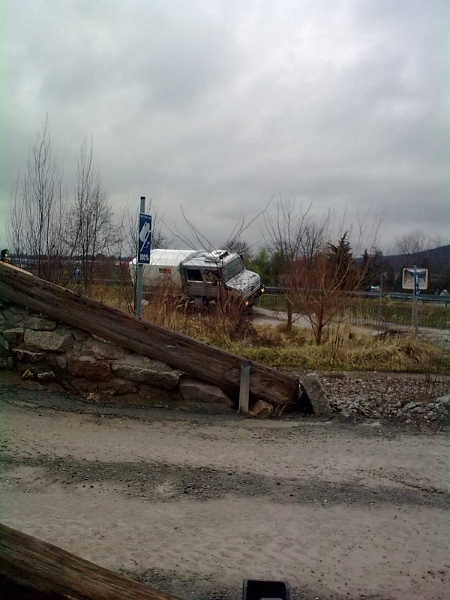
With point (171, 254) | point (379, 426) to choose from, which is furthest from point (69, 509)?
point (171, 254)

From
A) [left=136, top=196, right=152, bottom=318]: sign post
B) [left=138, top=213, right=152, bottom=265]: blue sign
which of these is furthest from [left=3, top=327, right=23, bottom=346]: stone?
[left=138, top=213, right=152, bottom=265]: blue sign

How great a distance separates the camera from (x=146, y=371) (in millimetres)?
6891

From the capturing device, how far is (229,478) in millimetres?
4754

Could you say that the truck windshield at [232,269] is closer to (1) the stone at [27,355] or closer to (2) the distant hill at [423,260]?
(1) the stone at [27,355]

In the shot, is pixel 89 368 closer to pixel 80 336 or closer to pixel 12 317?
pixel 80 336

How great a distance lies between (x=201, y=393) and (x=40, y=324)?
6.73 feet

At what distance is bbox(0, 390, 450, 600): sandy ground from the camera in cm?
337

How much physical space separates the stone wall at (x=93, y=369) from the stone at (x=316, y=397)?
0.91 metres

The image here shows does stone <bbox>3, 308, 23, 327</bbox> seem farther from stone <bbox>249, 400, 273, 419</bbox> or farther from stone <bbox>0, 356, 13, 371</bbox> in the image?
stone <bbox>249, 400, 273, 419</bbox>

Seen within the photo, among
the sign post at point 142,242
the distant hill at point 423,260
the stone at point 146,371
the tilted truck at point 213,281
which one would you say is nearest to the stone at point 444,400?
the stone at point 146,371

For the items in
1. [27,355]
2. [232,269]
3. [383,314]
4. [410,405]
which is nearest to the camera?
[27,355]

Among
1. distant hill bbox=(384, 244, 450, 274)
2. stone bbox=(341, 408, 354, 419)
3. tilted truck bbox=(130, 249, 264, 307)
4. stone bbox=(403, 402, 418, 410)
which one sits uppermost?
distant hill bbox=(384, 244, 450, 274)

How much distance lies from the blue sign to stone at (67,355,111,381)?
2.07 metres

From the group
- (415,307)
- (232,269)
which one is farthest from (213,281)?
(415,307)
